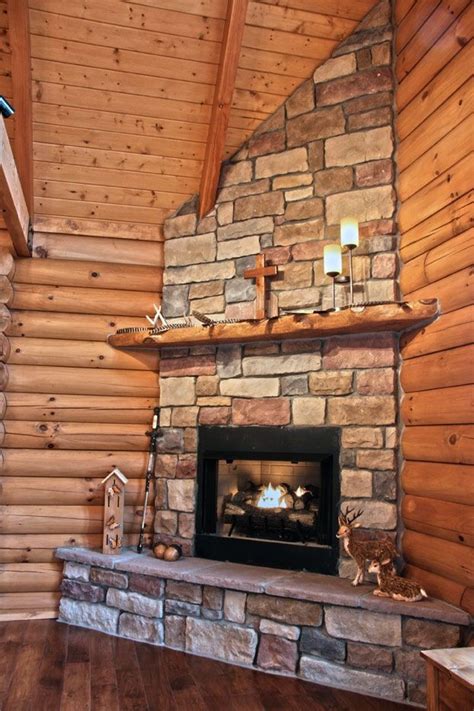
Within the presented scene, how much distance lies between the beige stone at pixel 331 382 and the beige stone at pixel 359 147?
4.51ft

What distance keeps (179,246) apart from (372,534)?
243cm

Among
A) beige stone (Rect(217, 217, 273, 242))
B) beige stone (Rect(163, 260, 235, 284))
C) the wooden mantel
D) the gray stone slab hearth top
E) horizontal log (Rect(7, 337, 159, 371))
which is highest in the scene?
beige stone (Rect(217, 217, 273, 242))

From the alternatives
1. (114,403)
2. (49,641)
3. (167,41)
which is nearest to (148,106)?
(167,41)

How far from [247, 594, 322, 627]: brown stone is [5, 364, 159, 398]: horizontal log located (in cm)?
170

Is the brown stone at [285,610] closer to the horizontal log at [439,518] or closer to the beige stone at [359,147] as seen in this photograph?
the horizontal log at [439,518]

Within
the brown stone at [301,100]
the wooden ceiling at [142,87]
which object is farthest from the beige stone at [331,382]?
the brown stone at [301,100]

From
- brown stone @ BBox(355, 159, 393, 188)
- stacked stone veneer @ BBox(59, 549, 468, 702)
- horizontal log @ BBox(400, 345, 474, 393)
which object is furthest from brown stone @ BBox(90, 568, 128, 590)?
brown stone @ BBox(355, 159, 393, 188)

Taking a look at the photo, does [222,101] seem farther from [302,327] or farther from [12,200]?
[302,327]

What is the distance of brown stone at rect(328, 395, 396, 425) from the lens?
348cm

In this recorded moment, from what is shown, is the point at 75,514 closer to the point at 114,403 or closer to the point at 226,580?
the point at 114,403

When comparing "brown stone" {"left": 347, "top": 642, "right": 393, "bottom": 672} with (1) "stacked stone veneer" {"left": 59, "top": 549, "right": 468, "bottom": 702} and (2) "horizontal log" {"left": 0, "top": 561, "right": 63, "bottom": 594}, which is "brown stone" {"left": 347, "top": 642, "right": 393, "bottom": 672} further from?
(2) "horizontal log" {"left": 0, "top": 561, "right": 63, "bottom": 594}

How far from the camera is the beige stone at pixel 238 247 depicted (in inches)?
161

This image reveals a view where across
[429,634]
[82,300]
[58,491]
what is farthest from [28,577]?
[429,634]

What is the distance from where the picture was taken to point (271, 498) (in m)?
3.98
